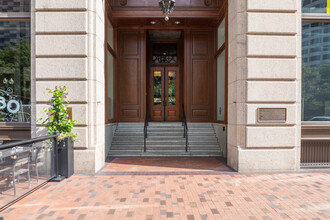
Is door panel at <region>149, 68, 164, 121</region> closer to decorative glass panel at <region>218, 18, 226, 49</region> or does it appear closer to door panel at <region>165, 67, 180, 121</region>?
door panel at <region>165, 67, 180, 121</region>

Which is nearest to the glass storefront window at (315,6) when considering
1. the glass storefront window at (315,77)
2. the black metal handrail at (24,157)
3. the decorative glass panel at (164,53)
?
the glass storefront window at (315,77)

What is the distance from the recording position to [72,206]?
3.86 meters

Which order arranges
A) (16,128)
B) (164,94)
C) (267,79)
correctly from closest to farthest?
(267,79) < (16,128) < (164,94)

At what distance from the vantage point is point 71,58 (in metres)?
5.84

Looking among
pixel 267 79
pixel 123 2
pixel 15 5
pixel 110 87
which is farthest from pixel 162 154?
pixel 15 5

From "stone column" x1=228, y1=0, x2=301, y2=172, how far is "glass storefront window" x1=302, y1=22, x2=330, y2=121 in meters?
0.67

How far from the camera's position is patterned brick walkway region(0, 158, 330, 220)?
360 centimetres

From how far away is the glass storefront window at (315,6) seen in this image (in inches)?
250

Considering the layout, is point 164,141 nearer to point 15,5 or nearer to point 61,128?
point 61,128

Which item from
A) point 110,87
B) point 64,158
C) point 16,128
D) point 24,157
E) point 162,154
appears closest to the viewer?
point 24,157

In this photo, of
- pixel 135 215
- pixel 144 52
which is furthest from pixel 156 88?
pixel 135 215

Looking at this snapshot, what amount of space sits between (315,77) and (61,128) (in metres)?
6.93

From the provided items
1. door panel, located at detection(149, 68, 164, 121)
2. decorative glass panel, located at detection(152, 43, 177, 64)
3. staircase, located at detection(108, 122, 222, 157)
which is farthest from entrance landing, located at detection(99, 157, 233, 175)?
decorative glass panel, located at detection(152, 43, 177, 64)

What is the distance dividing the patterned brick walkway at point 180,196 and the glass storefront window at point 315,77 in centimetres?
168
